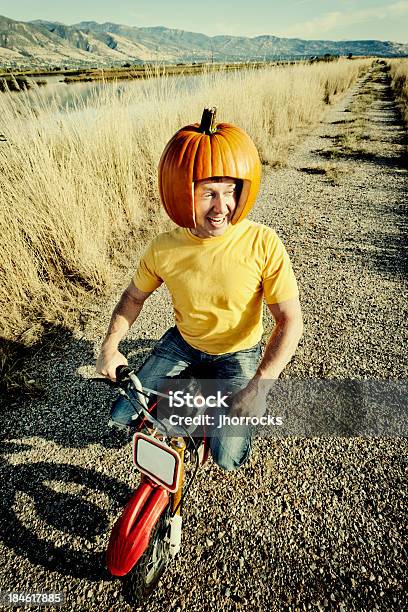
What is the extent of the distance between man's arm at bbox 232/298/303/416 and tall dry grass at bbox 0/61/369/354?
7.18 feet

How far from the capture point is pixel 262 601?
4.73ft

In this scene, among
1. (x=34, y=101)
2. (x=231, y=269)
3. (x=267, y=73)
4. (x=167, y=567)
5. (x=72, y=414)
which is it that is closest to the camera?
(x=231, y=269)

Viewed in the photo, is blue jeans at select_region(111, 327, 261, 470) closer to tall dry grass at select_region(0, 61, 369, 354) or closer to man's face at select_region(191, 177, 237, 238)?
man's face at select_region(191, 177, 237, 238)

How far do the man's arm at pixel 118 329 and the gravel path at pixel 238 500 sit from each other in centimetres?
91

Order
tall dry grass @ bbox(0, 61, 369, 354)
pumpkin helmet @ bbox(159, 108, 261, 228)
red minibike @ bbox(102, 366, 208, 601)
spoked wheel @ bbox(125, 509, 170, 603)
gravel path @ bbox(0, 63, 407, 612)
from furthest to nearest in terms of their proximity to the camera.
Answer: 1. tall dry grass @ bbox(0, 61, 369, 354)
2. gravel path @ bbox(0, 63, 407, 612)
3. spoked wheel @ bbox(125, 509, 170, 603)
4. pumpkin helmet @ bbox(159, 108, 261, 228)
5. red minibike @ bbox(102, 366, 208, 601)

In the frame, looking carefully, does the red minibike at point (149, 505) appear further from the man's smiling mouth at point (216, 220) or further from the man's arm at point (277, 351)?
the man's smiling mouth at point (216, 220)

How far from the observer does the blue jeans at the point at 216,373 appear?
1.53 m

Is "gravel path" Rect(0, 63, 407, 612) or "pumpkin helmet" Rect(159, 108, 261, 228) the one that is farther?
"gravel path" Rect(0, 63, 407, 612)

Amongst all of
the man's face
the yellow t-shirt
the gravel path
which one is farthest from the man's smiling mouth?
the gravel path

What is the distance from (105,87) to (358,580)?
6.10 m

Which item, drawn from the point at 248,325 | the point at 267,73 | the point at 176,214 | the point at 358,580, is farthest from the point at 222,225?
the point at 267,73

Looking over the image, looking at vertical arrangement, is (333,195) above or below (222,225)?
below

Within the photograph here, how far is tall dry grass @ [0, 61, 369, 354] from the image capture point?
294 cm

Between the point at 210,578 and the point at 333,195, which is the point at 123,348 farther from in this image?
the point at 333,195
